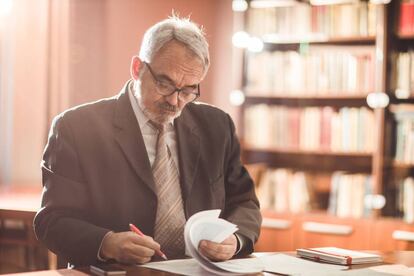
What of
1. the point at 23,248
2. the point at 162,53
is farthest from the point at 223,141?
the point at 23,248

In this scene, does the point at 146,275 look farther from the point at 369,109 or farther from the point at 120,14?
the point at 120,14

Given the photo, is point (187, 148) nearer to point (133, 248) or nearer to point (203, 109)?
point (203, 109)

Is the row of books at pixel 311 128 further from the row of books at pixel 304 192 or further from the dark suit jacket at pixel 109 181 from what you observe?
the dark suit jacket at pixel 109 181

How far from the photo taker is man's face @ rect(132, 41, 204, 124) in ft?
6.53

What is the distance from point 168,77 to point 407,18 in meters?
2.37

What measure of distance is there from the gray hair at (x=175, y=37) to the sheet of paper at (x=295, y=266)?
2.03 ft

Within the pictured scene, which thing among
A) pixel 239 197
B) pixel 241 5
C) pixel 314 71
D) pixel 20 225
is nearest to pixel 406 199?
pixel 314 71

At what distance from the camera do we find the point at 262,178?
4484 millimetres

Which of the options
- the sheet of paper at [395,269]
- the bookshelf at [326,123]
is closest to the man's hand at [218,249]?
the sheet of paper at [395,269]

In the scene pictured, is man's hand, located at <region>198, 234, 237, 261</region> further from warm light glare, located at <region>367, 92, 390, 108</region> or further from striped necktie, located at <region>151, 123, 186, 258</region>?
warm light glare, located at <region>367, 92, 390, 108</region>

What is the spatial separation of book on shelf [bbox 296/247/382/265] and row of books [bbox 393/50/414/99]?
85.1 inches

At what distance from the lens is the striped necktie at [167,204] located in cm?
201

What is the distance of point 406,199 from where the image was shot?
3943 millimetres

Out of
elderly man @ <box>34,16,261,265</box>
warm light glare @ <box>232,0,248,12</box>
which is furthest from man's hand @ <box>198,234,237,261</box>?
warm light glare @ <box>232,0,248,12</box>
